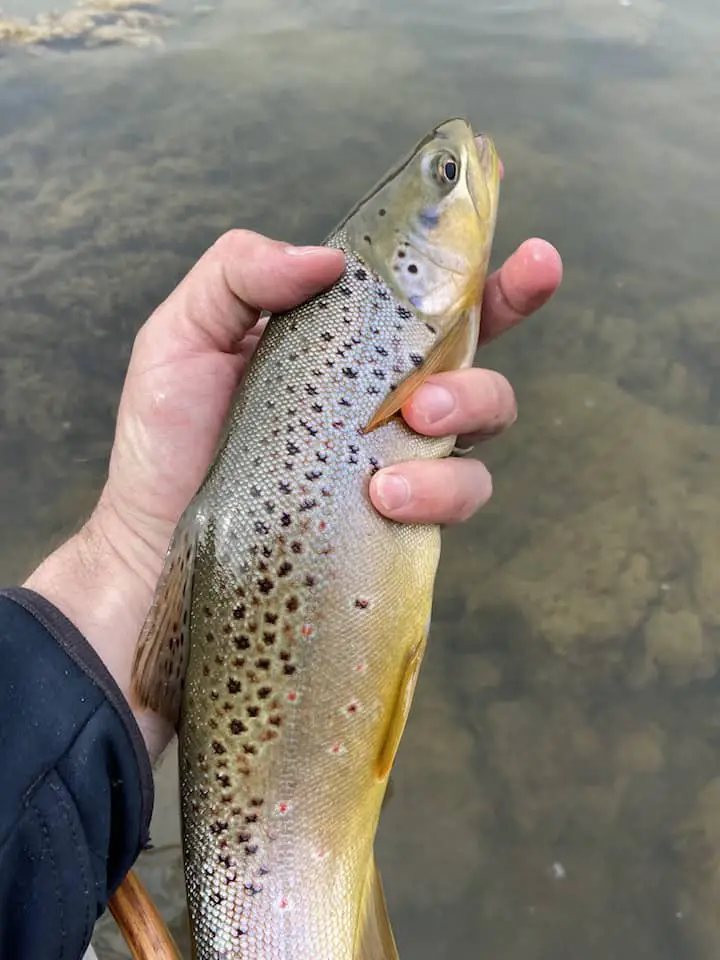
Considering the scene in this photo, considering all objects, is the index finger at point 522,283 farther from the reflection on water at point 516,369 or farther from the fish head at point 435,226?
the reflection on water at point 516,369

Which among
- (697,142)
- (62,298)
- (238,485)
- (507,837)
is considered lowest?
(507,837)

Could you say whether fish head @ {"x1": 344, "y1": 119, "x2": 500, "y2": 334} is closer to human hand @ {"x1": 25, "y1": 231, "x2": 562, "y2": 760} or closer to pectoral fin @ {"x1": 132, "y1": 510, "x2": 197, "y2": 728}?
human hand @ {"x1": 25, "y1": 231, "x2": 562, "y2": 760}

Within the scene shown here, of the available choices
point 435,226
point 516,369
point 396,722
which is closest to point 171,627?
point 396,722

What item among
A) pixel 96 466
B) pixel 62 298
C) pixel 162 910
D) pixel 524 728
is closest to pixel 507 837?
pixel 524 728

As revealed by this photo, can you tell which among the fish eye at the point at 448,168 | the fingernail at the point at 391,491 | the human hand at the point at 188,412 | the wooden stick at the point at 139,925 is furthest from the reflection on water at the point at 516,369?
the fish eye at the point at 448,168

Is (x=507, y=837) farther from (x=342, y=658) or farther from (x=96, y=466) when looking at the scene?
(x=96, y=466)
